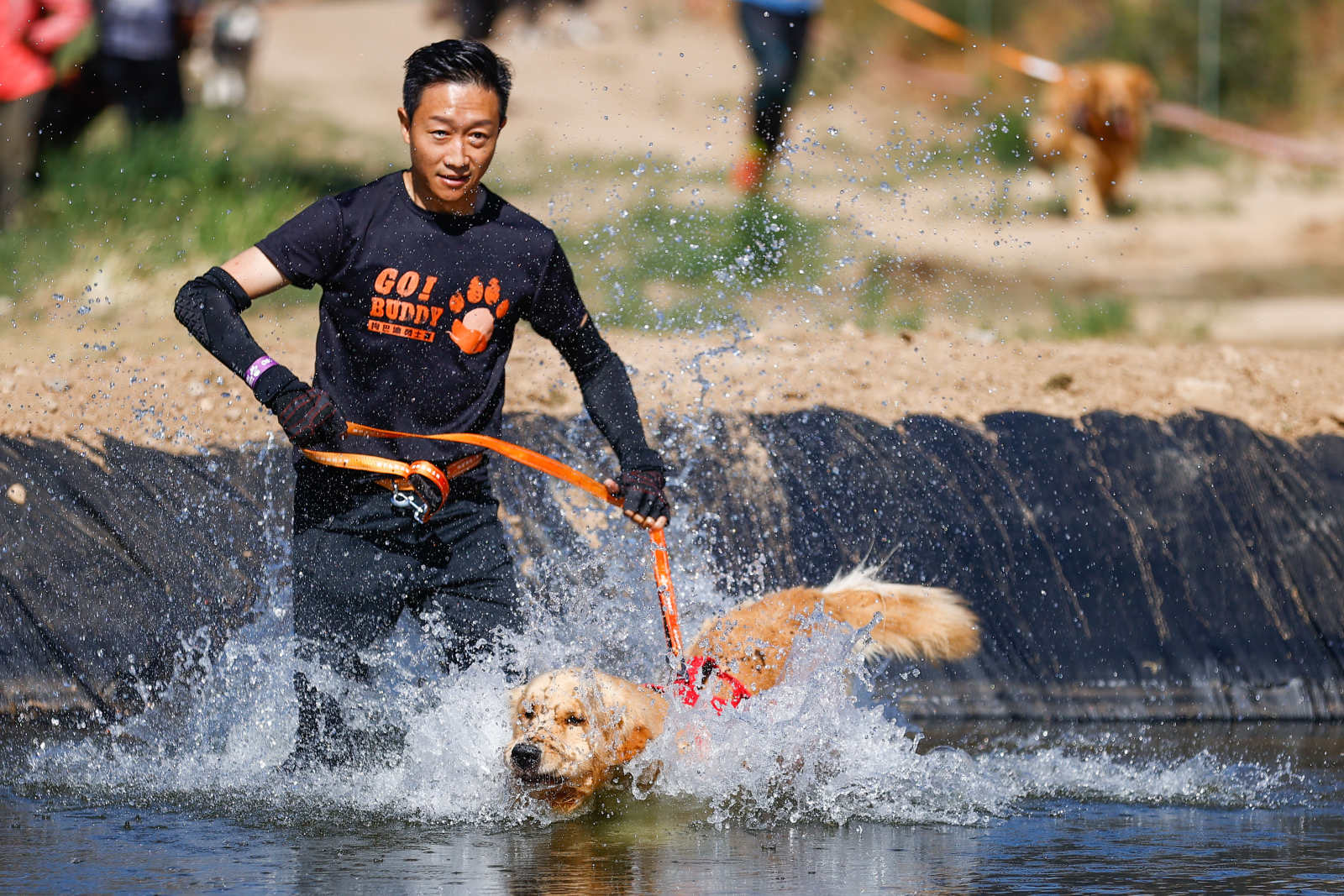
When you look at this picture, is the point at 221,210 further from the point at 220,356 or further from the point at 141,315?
the point at 220,356

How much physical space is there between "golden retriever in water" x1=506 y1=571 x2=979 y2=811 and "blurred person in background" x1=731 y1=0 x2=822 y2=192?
5688 millimetres

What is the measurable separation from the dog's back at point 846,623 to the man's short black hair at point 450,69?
1.69 metres

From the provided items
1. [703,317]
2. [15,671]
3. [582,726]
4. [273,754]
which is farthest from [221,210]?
[582,726]

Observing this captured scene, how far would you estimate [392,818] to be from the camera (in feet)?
13.8

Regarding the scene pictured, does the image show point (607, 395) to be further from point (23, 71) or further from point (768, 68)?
point (23, 71)

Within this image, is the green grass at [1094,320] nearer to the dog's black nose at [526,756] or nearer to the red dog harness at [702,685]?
the red dog harness at [702,685]

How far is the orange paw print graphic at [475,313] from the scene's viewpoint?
4.13m

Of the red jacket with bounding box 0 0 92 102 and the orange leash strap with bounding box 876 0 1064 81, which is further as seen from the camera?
the orange leash strap with bounding box 876 0 1064 81

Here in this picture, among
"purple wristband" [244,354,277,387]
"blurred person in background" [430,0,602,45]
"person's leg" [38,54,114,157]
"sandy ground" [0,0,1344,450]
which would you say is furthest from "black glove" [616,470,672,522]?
"blurred person in background" [430,0,602,45]

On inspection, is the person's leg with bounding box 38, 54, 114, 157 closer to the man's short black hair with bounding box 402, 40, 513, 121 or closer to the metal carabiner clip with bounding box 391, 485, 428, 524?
the man's short black hair with bounding box 402, 40, 513, 121

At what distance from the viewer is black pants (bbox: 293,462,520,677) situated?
167 inches

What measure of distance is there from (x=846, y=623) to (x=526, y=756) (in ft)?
4.27

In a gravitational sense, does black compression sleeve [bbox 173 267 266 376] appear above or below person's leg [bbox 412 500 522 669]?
above

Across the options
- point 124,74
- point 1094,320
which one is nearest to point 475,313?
point 1094,320
